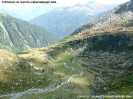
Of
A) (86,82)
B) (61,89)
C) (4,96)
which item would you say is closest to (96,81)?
(86,82)

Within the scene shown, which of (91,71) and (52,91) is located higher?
(52,91)

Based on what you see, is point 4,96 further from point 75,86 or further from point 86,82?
point 86,82

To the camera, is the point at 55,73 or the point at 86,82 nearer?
the point at 86,82

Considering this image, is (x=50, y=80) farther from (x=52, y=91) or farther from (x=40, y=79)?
(x=52, y=91)

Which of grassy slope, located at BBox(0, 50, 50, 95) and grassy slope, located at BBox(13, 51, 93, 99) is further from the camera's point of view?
grassy slope, located at BBox(0, 50, 50, 95)

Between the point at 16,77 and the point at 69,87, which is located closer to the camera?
the point at 16,77

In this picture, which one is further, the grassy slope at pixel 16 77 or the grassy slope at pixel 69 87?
the grassy slope at pixel 16 77

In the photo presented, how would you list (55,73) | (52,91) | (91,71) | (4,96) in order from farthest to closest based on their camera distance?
(91,71) < (55,73) < (52,91) < (4,96)

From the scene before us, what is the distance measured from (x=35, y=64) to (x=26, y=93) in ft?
261

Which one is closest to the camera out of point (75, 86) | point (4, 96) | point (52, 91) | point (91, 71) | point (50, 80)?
point (4, 96)

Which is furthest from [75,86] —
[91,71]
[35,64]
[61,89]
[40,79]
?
[35,64]

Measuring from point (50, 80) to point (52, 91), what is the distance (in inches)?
848

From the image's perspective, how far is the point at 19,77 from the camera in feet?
423

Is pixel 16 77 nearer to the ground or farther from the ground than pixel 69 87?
farther from the ground
